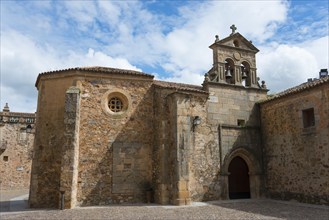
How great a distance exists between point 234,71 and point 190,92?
3280mm

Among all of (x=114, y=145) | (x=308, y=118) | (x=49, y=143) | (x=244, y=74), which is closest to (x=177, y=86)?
(x=244, y=74)

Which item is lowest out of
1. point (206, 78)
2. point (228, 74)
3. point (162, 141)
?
point (162, 141)

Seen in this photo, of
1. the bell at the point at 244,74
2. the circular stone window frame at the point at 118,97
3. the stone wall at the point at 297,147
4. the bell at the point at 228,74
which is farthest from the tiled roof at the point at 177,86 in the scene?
the stone wall at the point at 297,147

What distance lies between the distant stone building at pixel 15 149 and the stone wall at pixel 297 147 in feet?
63.5

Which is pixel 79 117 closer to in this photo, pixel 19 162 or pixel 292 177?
pixel 292 177

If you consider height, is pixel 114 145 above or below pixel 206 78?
below

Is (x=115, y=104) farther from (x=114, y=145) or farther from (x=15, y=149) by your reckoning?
(x=15, y=149)

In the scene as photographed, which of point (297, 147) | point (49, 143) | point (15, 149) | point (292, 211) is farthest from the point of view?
point (15, 149)

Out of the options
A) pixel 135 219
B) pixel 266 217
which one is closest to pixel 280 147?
pixel 266 217

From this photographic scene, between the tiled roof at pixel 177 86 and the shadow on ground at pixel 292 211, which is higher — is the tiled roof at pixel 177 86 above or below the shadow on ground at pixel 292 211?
above

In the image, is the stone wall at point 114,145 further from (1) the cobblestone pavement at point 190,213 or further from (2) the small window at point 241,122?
(2) the small window at point 241,122

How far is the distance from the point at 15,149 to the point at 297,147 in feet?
71.2

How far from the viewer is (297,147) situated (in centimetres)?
1298

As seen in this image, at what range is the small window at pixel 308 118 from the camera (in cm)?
1283
